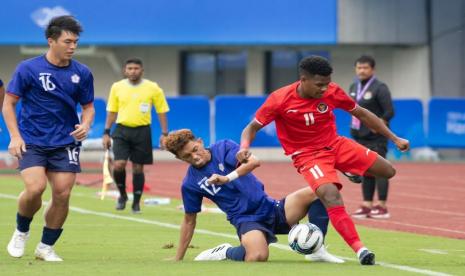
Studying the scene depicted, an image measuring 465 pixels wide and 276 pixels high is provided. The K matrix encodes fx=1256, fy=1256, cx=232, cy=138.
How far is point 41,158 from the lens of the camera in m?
11.0

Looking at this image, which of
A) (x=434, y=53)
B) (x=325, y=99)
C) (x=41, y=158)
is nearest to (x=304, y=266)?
(x=325, y=99)

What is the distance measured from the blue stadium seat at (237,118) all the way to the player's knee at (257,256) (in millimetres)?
21977

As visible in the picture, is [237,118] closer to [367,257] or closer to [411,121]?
[411,121]

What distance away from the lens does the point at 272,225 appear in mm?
11484

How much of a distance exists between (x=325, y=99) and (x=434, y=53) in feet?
84.5

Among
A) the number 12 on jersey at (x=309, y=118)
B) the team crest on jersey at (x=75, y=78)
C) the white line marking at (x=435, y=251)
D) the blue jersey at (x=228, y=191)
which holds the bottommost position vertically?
the white line marking at (x=435, y=251)

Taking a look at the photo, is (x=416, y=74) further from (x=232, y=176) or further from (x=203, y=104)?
(x=232, y=176)

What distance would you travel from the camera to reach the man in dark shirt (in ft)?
55.8

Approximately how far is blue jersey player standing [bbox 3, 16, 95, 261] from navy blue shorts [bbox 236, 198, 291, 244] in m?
1.60

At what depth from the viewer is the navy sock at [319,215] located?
36.7 ft

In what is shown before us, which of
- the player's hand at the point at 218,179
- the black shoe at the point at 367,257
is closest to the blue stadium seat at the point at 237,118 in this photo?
the player's hand at the point at 218,179

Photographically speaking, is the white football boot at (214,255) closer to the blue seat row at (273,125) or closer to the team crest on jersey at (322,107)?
the team crest on jersey at (322,107)

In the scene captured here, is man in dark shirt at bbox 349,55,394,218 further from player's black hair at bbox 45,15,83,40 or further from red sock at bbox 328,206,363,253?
player's black hair at bbox 45,15,83,40

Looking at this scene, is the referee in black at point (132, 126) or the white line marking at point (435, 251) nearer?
the white line marking at point (435, 251)
